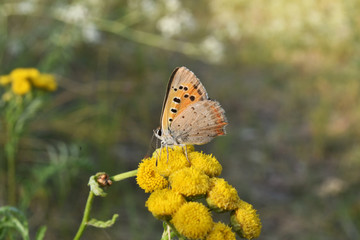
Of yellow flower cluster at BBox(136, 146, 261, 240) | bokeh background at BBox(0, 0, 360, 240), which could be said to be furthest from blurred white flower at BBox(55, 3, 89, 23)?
yellow flower cluster at BBox(136, 146, 261, 240)

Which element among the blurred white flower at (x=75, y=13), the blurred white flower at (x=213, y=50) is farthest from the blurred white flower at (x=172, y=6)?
the blurred white flower at (x=75, y=13)

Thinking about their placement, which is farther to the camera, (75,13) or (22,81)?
(75,13)

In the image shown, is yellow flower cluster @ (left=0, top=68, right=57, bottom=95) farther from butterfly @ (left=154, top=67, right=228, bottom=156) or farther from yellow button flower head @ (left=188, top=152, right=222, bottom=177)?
yellow button flower head @ (left=188, top=152, right=222, bottom=177)

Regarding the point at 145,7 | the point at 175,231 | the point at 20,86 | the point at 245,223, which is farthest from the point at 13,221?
the point at 145,7

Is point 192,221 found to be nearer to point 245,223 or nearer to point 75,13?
point 245,223

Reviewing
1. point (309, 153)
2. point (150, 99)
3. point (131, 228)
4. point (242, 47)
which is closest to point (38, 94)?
point (131, 228)

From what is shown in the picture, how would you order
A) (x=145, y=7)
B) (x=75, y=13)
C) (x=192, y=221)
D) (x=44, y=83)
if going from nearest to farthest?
(x=192, y=221)
(x=44, y=83)
(x=75, y=13)
(x=145, y=7)
